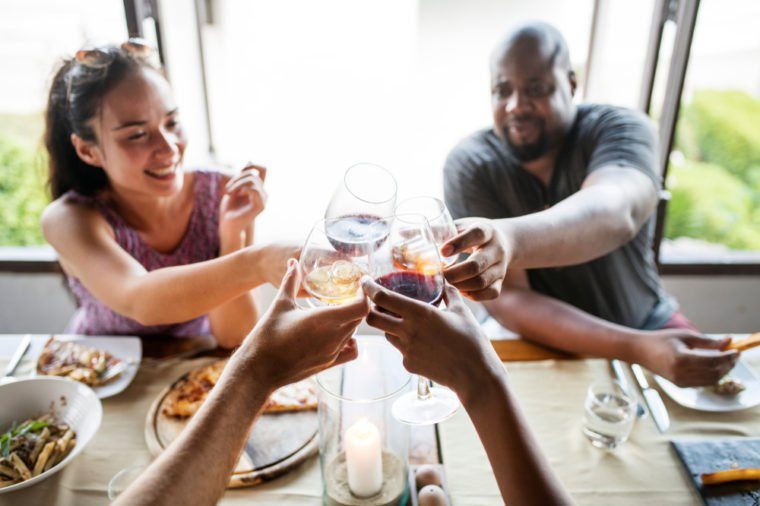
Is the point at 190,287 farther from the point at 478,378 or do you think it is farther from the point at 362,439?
→ the point at 478,378

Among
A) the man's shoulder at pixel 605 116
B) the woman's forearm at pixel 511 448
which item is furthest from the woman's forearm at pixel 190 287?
the man's shoulder at pixel 605 116

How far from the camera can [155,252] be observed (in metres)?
1.78

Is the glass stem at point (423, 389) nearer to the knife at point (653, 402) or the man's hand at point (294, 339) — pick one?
the man's hand at point (294, 339)

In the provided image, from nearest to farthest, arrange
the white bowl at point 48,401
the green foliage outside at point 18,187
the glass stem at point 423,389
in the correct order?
1. the glass stem at point 423,389
2. the white bowl at point 48,401
3. the green foliage outside at point 18,187

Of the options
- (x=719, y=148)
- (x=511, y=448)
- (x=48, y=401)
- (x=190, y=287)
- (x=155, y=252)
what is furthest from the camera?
(x=719, y=148)

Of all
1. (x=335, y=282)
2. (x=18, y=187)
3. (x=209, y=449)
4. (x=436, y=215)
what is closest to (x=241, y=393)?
(x=209, y=449)

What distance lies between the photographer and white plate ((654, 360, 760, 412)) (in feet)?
4.04

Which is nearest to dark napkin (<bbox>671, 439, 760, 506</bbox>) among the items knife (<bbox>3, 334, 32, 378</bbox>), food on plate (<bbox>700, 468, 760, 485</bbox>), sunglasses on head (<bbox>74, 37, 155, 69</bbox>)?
food on plate (<bbox>700, 468, 760, 485</bbox>)

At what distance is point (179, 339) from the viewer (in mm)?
1557

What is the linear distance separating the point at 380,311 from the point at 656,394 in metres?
0.80

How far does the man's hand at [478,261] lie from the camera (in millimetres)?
1030

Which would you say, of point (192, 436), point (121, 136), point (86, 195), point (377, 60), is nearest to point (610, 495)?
point (192, 436)

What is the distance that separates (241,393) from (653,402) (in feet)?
3.06

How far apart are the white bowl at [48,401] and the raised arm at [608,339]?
1124 millimetres
